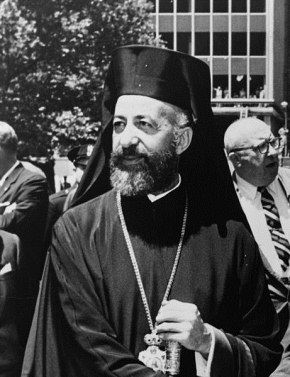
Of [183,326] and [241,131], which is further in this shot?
[241,131]

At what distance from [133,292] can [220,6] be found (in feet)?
116

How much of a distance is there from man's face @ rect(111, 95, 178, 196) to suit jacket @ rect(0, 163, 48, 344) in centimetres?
282

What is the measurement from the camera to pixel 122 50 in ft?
10.3

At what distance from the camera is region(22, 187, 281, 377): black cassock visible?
278cm

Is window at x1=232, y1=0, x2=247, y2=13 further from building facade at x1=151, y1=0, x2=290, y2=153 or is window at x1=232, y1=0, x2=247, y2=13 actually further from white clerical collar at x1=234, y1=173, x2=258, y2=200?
white clerical collar at x1=234, y1=173, x2=258, y2=200

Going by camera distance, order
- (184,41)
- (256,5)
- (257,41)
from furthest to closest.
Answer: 1. (184,41)
2. (256,5)
3. (257,41)

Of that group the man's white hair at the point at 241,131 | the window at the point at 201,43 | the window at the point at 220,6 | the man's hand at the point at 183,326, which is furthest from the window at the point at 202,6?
the man's hand at the point at 183,326

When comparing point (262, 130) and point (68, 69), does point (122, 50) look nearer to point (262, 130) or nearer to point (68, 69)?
point (262, 130)

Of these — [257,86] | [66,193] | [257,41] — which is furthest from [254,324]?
[257,86]

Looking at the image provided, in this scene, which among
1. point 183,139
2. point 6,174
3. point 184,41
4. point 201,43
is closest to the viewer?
point 183,139

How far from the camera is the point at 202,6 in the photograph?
3825cm

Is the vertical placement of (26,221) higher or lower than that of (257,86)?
lower

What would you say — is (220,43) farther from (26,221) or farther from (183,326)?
(183,326)

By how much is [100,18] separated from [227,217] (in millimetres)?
18446
